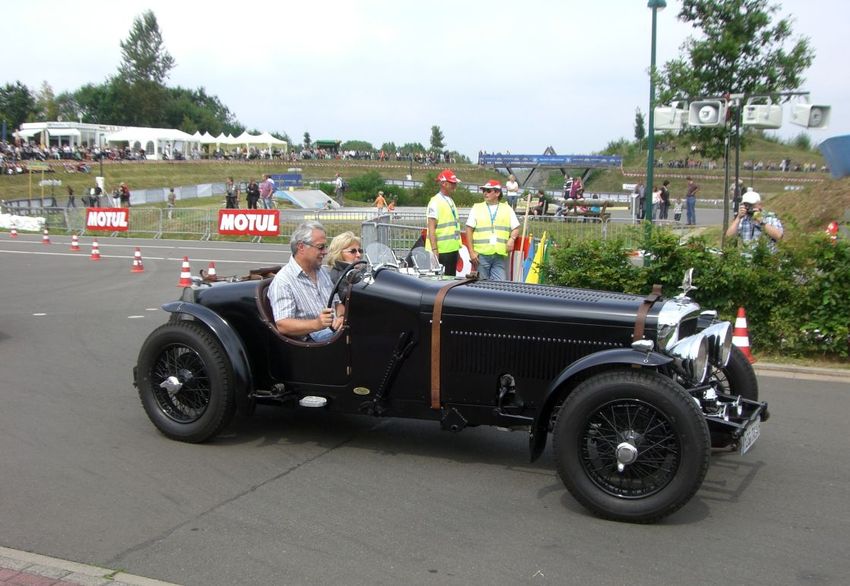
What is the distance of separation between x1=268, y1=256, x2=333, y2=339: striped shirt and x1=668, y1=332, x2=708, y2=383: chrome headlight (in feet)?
8.21

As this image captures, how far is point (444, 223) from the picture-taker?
34.1 ft

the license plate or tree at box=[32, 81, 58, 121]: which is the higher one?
tree at box=[32, 81, 58, 121]

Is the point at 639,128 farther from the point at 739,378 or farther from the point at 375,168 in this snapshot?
the point at 739,378

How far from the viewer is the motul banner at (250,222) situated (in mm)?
25938

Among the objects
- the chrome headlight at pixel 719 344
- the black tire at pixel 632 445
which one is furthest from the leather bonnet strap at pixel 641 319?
the chrome headlight at pixel 719 344

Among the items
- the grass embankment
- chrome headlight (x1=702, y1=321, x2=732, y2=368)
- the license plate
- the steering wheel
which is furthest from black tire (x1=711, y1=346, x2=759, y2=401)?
the grass embankment

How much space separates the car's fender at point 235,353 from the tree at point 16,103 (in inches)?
4208

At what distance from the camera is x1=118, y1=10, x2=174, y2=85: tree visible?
119 metres

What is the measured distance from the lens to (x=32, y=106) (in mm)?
106375

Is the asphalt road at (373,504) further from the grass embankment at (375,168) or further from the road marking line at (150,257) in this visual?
the grass embankment at (375,168)

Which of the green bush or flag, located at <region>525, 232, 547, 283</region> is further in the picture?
flag, located at <region>525, 232, 547, 283</region>

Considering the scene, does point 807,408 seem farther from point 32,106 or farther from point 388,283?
point 32,106

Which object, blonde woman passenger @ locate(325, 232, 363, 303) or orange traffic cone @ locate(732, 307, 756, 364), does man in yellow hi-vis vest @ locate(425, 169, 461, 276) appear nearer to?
orange traffic cone @ locate(732, 307, 756, 364)

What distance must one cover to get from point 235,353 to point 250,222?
2104 centimetres
